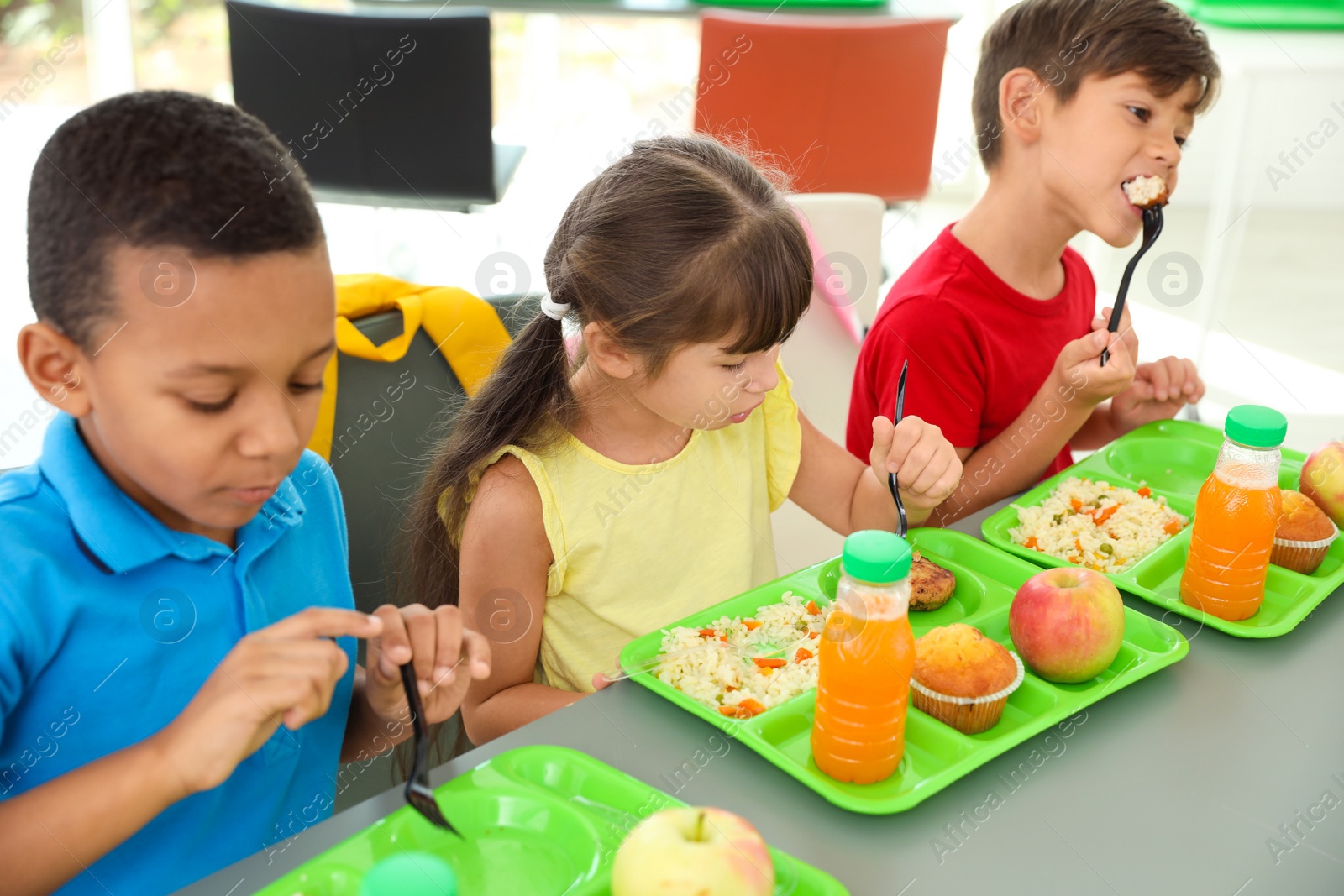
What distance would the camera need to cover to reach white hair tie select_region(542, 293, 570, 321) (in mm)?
1261

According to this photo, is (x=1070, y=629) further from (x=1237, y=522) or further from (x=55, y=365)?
(x=55, y=365)

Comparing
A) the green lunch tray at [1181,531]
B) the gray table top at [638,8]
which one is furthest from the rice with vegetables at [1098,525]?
the gray table top at [638,8]

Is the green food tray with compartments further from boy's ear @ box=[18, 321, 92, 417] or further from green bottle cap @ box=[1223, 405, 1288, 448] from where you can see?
boy's ear @ box=[18, 321, 92, 417]

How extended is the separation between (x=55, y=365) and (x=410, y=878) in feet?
1.46

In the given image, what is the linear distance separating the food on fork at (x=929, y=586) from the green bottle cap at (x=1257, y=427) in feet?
1.01

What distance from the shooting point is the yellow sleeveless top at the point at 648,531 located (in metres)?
1.30

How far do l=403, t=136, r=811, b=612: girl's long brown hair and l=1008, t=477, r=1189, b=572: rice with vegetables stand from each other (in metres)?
0.38

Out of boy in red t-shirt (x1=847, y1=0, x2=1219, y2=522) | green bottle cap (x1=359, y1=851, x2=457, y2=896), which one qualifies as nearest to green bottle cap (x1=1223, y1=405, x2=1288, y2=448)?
boy in red t-shirt (x1=847, y1=0, x2=1219, y2=522)

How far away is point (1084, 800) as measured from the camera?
870 mm

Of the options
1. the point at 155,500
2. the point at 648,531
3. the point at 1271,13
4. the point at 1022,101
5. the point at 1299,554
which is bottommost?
the point at 648,531

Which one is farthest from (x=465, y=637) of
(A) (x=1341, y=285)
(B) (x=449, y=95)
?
(A) (x=1341, y=285)

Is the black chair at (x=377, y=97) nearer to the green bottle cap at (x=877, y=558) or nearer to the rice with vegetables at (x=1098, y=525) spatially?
the rice with vegetables at (x=1098, y=525)

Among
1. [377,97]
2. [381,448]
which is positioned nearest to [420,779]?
[381,448]

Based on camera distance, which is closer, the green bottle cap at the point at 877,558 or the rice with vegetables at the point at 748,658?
the green bottle cap at the point at 877,558
